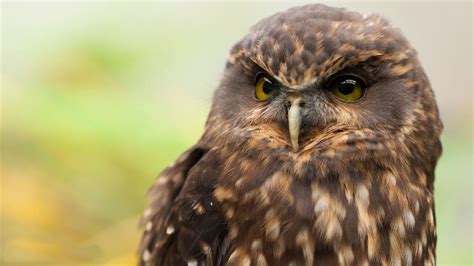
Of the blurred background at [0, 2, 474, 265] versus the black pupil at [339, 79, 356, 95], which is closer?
A: the black pupil at [339, 79, 356, 95]

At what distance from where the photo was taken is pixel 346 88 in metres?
2.48

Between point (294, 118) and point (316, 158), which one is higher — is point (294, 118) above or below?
above

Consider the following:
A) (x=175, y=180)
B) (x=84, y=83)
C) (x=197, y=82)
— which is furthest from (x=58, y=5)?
(x=175, y=180)

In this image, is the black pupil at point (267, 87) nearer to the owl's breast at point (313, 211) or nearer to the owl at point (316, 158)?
the owl at point (316, 158)

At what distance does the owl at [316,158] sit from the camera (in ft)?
8.00

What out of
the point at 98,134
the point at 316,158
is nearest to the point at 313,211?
the point at 316,158

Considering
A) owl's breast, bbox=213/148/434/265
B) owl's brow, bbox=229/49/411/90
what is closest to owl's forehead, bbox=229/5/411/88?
owl's brow, bbox=229/49/411/90

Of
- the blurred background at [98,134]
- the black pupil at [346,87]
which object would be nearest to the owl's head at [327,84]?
the black pupil at [346,87]

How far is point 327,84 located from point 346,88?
0.21 feet

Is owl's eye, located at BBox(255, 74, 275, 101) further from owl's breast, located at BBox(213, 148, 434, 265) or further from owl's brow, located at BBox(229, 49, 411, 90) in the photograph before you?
owl's breast, located at BBox(213, 148, 434, 265)

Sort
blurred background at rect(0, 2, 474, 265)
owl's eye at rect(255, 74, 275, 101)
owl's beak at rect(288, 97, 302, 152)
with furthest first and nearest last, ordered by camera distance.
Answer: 1. blurred background at rect(0, 2, 474, 265)
2. owl's eye at rect(255, 74, 275, 101)
3. owl's beak at rect(288, 97, 302, 152)

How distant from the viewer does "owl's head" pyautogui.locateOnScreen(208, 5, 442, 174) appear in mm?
2422

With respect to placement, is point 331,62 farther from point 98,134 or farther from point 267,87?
point 98,134

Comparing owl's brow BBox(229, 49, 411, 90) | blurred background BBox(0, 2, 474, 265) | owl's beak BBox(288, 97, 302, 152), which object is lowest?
blurred background BBox(0, 2, 474, 265)
